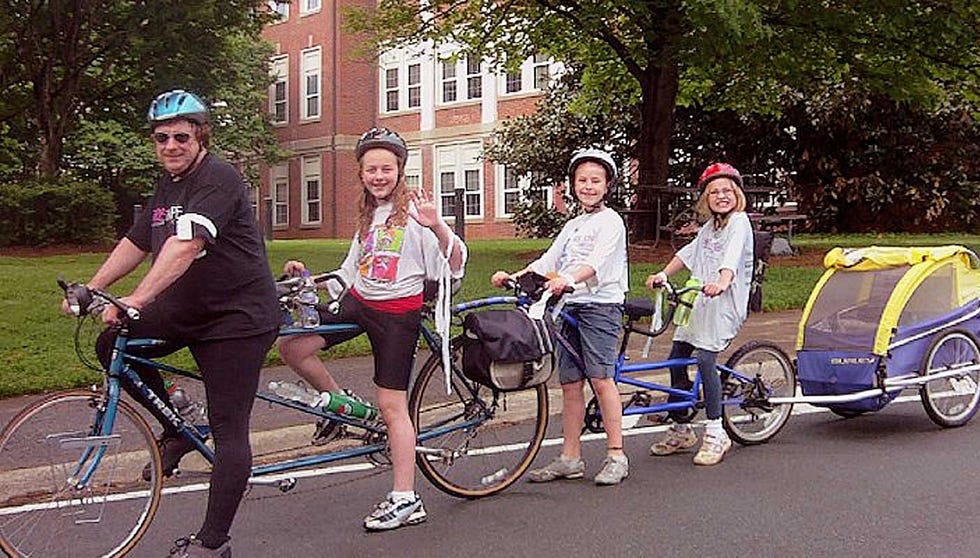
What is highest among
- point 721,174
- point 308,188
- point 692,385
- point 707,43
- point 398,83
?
point 398,83

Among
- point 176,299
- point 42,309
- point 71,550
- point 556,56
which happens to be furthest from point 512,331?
point 556,56

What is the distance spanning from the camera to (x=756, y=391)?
6.91 meters

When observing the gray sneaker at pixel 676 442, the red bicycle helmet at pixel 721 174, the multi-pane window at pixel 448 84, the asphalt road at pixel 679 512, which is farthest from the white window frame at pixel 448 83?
the asphalt road at pixel 679 512

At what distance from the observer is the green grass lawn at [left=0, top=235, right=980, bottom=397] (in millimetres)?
8805

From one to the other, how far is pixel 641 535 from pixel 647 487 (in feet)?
2.88

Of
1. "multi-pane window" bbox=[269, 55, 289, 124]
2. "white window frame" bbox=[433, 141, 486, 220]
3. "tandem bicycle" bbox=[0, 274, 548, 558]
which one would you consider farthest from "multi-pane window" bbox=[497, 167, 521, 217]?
"tandem bicycle" bbox=[0, 274, 548, 558]

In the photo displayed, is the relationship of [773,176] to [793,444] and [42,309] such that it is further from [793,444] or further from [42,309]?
[793,444]

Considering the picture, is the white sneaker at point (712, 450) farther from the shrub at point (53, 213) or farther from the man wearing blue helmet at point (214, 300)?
the shrub at point (53, 213)

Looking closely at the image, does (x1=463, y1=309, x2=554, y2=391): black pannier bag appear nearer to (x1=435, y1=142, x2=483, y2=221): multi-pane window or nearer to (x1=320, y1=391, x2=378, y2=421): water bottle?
(x1=320, y1=391, x2=378, y2=421): water bottle

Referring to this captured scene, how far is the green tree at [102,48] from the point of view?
24.0 metres

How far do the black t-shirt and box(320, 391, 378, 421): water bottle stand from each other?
2.71 ft

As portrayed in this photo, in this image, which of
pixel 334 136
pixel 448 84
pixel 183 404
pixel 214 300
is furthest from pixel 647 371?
pixel 334 136

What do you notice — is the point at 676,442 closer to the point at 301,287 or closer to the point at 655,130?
the point at 301,287

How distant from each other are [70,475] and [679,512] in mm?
2837
